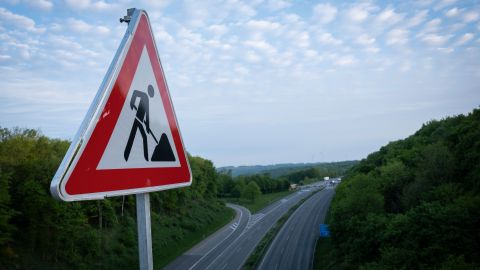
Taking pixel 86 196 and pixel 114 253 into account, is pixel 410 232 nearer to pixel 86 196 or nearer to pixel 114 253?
pixel 86 196

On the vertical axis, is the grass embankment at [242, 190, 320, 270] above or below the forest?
below

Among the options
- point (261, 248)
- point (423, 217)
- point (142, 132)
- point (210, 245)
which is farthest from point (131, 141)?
point (210, 245)

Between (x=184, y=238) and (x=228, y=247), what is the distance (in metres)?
7.49

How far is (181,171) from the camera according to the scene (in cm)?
301

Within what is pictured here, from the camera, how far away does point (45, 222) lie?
26.5m

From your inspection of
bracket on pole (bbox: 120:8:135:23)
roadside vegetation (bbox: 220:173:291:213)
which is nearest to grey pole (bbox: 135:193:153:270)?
bracket on pole (bbox: 120:8:135:23)

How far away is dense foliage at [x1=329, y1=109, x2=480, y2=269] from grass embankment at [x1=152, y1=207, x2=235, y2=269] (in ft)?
60.0

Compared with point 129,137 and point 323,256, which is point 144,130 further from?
point 323,256

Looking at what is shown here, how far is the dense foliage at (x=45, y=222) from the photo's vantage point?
1006 inches

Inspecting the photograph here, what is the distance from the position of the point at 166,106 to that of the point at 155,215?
46.9 m

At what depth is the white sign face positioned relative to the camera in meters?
2.17

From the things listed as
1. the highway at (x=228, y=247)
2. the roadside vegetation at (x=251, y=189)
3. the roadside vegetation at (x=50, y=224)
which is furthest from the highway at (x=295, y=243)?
the roadside vegetation at (x=251, y=189)

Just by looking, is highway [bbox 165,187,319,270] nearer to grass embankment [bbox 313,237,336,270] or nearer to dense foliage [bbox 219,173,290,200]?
grass embankment [bbox 313,237,336,270]

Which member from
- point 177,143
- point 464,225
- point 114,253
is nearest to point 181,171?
point 177,143
